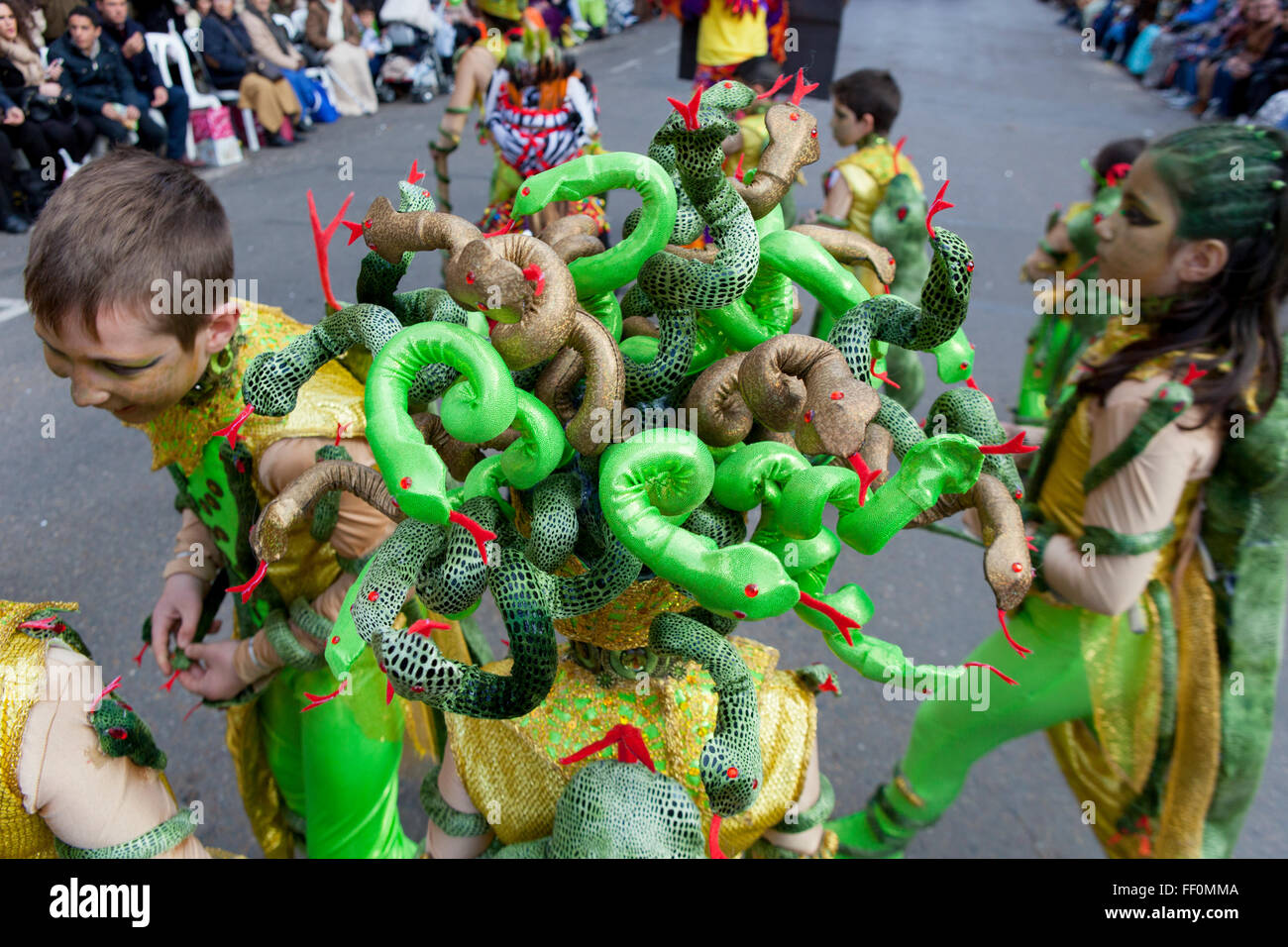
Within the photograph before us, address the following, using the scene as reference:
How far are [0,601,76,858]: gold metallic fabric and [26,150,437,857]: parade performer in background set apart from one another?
282 mm

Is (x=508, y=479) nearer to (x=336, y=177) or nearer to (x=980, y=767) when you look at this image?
(x=980, y=767)

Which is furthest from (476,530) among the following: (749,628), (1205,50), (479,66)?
(1205,50)

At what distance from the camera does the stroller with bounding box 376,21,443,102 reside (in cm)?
954

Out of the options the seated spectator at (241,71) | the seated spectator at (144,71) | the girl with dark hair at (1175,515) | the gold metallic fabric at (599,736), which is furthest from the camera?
the seated spectator at (241,71)

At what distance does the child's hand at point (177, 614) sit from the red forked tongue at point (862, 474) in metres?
1.37

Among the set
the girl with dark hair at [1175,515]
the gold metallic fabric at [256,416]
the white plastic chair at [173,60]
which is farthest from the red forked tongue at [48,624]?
the white plastic chair at [173,60]

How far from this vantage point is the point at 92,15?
643cm

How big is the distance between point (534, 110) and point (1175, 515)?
3.22 metres

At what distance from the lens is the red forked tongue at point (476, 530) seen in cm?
90

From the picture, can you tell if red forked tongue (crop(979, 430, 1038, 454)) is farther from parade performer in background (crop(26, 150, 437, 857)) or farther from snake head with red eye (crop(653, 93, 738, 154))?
parade performer in background (crop(26, 150, 437, 857))

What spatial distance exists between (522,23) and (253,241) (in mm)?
2797

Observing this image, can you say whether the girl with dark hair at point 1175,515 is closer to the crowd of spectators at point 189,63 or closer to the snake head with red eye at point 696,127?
the snake head with red eye at point 696,127
